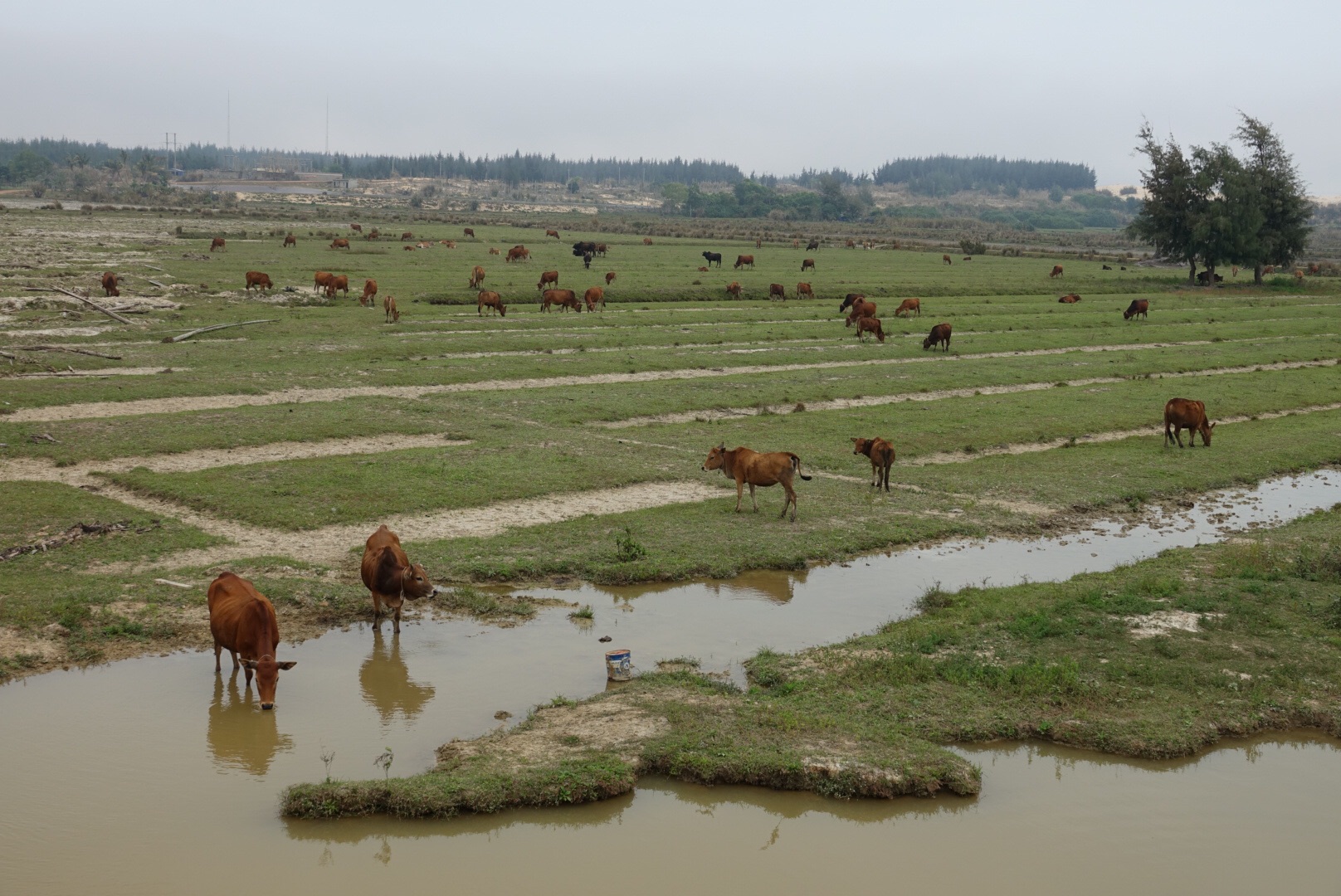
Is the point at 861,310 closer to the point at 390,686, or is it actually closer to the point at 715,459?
the point at 715,459

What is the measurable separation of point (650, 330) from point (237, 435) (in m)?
20.6

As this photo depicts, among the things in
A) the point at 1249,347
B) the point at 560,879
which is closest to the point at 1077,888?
the point at 560,879

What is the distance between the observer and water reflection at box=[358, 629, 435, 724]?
11266 mm

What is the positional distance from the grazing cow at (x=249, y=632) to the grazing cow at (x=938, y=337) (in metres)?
30.7

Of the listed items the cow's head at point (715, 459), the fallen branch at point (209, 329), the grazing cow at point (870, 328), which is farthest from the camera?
the grazing cow at point (870, 328)

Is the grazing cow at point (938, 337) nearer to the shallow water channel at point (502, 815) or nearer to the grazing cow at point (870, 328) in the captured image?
the grazing cow at point (870, 328)

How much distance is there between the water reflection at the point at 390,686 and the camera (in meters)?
11.3

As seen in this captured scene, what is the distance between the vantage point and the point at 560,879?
8461mm

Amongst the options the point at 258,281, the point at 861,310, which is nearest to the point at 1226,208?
the point at 861,310

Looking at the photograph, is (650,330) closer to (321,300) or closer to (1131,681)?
(321,300)

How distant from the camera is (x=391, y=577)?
509 inches

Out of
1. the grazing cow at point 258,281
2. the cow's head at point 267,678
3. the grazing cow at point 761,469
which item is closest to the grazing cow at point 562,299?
the grazing cow at point 258,281

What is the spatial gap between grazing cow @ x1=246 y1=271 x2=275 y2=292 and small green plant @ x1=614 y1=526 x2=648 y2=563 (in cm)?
3255

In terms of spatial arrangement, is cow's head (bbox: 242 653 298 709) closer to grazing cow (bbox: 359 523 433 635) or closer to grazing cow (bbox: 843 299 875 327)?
grazing cow (bbox: 359 523 433 635)
